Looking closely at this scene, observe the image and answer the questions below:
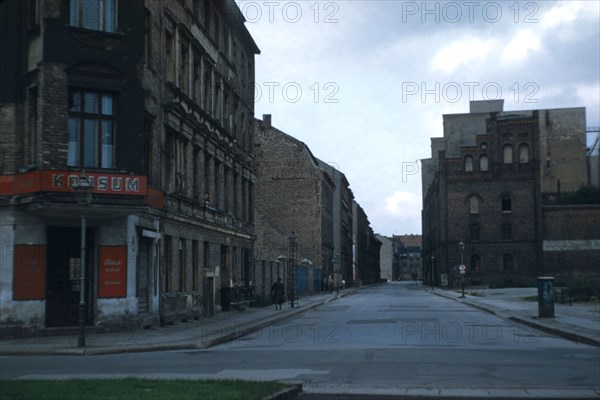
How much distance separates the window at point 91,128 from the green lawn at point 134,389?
11770 millimetres

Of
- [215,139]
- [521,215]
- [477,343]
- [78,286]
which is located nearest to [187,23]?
[215,139]

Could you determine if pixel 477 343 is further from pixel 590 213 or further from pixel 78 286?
pixel 590 213

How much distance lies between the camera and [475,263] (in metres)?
82.2

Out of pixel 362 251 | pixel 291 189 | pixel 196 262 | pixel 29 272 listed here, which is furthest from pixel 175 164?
pixel 362 251

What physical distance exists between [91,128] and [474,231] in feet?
216

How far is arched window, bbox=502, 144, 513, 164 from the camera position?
8206cm

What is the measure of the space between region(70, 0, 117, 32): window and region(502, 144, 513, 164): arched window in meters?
64.7

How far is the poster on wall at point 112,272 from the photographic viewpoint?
22.9 m

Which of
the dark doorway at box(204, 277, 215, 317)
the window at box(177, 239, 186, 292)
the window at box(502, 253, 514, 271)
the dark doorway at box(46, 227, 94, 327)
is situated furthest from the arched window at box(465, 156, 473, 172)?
the dark doorway at box(46, 227, 94, 327)

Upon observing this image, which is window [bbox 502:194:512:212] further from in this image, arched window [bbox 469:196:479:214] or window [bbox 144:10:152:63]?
window [bbox 144:10:152:63]

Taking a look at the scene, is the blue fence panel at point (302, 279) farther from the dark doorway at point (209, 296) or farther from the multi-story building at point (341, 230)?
the dark doorway at point (209, 296)

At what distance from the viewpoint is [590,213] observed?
262ft

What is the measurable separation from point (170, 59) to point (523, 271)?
199 feet

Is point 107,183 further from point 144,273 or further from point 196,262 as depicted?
point 196,262
